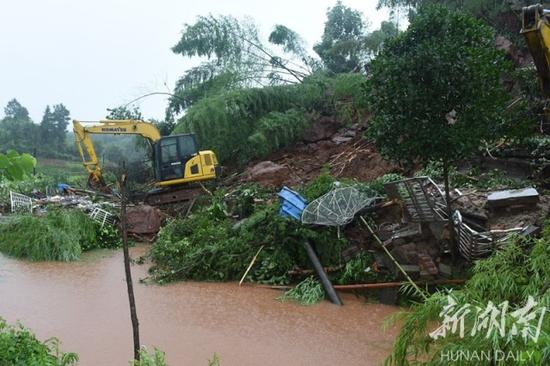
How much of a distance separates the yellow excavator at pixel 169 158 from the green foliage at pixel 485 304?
10166 millimetres

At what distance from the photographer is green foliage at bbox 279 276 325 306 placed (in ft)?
21.9

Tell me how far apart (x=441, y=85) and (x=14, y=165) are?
4675 millimetres

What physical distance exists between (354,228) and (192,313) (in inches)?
108

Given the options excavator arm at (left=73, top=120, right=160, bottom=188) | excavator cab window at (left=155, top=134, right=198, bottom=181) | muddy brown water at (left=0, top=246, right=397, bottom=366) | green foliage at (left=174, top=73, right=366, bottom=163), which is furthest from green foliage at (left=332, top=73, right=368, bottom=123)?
muddy brown water at (left=0, top=246, right=397, bottom=366)

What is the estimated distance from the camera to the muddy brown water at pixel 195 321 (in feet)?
16.5

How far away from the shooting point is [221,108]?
14.4m

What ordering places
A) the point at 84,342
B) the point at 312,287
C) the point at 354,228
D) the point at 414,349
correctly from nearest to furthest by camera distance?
the point at 414,349
the point at 84,342
the point at 312,287
the point at 354,228

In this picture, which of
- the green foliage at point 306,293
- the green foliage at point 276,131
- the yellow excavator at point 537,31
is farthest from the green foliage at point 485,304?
the green foliage at point 276,131

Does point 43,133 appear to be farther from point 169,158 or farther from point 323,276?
point 323,276

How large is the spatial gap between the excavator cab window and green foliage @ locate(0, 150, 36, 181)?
11.1 metres

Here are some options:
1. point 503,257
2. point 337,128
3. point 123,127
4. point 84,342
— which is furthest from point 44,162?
point 503,257

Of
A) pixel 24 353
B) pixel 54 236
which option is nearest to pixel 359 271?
pixel 24 353

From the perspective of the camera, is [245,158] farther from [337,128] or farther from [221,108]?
[337,128]

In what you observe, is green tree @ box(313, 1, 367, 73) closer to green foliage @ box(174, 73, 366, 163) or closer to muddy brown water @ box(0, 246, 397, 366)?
green foliage @ box(174, 73, 366, 163)
